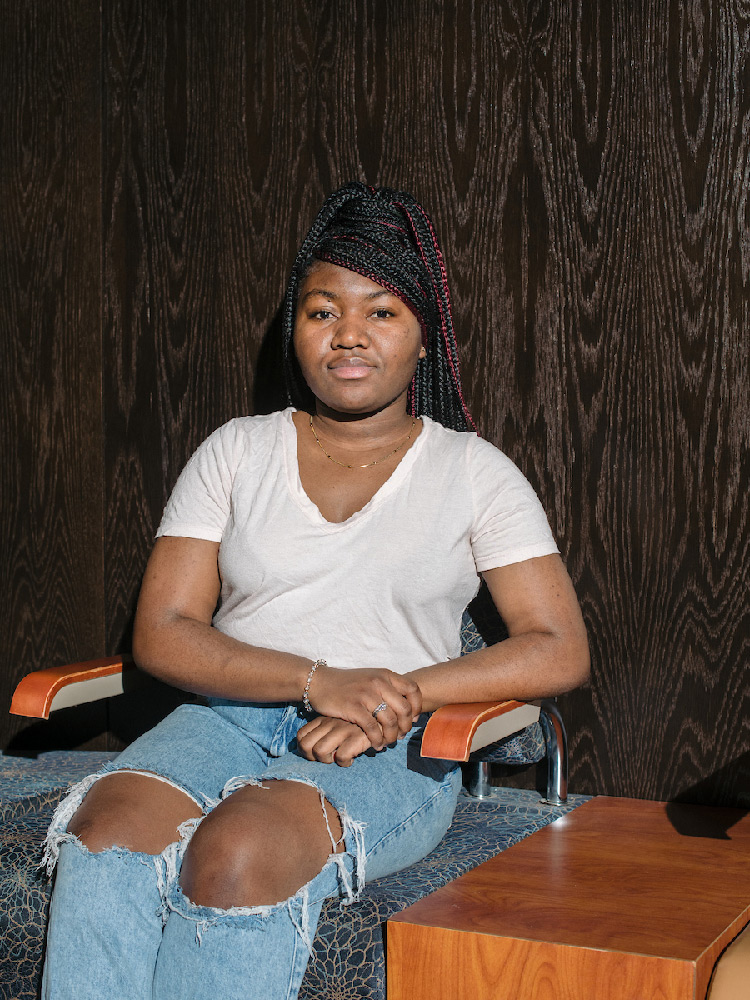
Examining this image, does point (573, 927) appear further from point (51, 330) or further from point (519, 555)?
point (51, 330)

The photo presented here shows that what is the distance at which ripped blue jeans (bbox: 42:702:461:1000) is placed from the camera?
134 cm

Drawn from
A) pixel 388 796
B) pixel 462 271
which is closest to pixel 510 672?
pixel 388 796

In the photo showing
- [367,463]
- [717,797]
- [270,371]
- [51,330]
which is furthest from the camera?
[51,330]

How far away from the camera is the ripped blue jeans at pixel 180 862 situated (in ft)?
4.40

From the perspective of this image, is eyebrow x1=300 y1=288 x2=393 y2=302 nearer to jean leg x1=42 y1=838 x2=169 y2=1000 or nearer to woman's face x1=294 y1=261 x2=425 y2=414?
woman's face x1=294 y1=261 x2=425 y2=414

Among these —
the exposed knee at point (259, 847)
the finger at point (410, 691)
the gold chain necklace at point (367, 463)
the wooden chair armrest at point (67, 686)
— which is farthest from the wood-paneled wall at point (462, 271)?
the exposed knee at point (259, 847)

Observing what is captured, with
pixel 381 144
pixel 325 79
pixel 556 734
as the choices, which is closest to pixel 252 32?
pixel 325 79

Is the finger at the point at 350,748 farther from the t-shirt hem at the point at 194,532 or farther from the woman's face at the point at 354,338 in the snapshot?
the woman's face at the point at 354,338

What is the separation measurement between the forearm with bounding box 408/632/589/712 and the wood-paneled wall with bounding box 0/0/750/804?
1.69 ft

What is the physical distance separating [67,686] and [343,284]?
2.79 ft

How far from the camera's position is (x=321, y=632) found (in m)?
1.81

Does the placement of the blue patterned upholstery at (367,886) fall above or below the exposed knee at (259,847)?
below

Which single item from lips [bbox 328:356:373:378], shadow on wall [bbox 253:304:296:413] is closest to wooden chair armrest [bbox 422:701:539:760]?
lips [bbox 328:356:373:378]

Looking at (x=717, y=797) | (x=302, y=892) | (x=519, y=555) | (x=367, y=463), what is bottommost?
(x=717, y=797)
